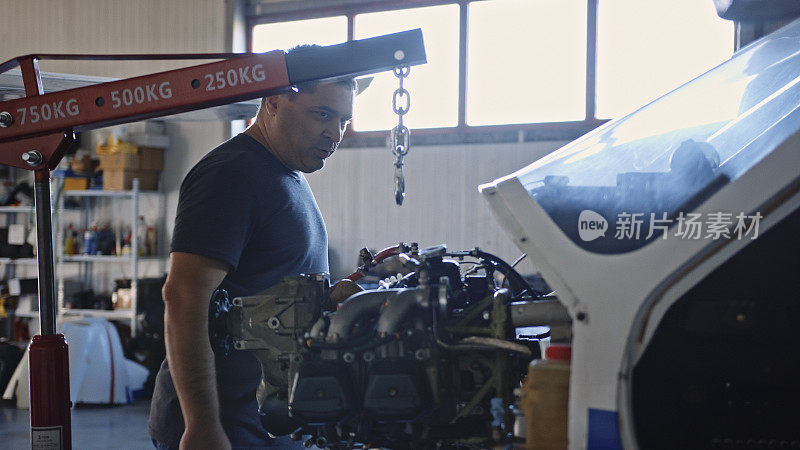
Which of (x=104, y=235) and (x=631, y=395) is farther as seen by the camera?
(x=104, y=235)

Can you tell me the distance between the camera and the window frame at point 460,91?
6.31 m

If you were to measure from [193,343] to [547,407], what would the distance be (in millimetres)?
884

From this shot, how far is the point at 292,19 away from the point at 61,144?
593 centimetres

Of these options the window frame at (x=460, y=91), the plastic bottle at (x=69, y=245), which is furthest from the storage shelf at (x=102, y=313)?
the window frame at (x=460, y=91)

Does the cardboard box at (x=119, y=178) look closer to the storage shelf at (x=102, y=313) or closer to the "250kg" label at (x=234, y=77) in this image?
the storage shelf at (x=102, y=313)

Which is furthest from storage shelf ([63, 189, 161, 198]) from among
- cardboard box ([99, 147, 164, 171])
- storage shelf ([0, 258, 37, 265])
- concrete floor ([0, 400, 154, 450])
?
concrete floor ([0, 400, 154, 450])

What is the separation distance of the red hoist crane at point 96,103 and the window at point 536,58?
14.8 feet

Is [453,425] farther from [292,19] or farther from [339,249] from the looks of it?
[292,19]

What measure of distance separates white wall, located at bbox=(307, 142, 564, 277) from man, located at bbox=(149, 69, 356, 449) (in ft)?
14.4

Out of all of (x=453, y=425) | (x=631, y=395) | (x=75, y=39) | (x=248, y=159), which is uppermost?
(x=75, y=39)

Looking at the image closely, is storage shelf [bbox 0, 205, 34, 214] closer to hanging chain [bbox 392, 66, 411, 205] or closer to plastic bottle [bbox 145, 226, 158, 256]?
plastic bottle [bbox 145, 226, 158, 256]

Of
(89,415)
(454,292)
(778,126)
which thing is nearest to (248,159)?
(454,292)

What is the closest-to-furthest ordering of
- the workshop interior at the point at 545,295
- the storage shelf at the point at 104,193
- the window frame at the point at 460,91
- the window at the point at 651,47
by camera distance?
the workshop interior at the point at 545,295 < the window at the point at 651,47 < the window frame at the point at 460,91 < the storage shelf at the point at 104,193

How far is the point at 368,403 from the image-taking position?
1684mm
